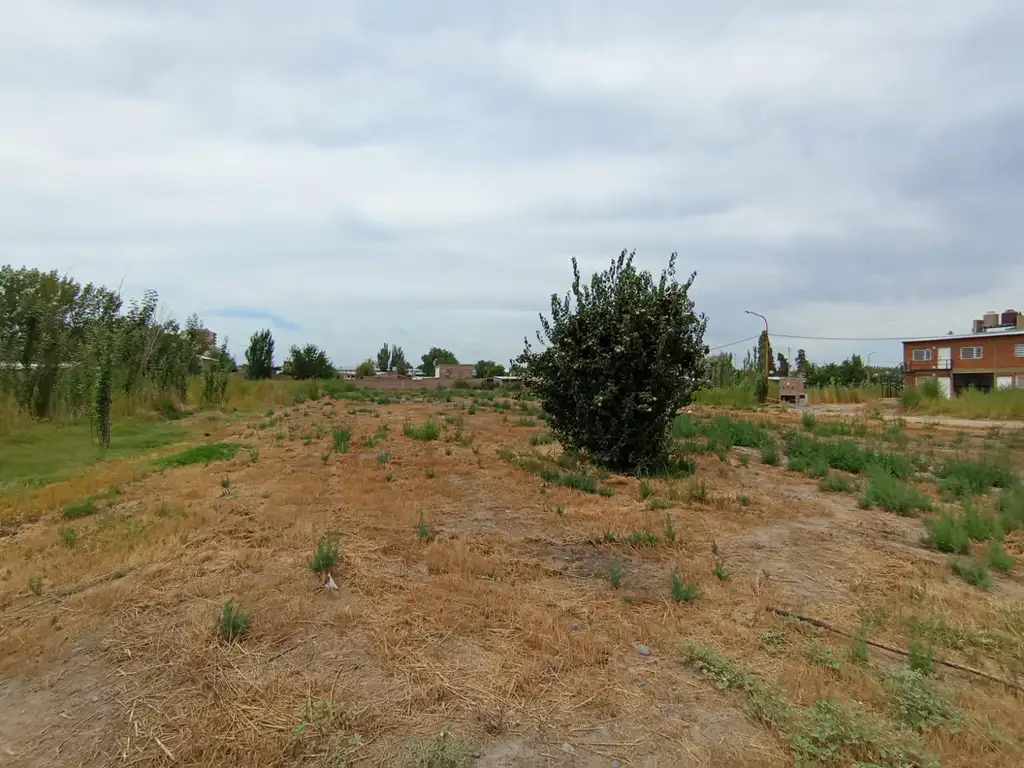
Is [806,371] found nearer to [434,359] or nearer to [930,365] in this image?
[930,365]

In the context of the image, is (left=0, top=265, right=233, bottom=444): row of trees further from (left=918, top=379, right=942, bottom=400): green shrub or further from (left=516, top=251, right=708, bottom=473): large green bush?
(left=918, top=379, right=942, bottom=400): green shrub

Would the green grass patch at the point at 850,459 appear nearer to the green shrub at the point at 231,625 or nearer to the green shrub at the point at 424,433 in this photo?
the green shrub at the point at 424,433

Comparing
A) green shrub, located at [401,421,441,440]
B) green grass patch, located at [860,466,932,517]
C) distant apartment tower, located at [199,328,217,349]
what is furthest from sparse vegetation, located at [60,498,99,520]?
distant apartment tower, located at [199,328,217,349]

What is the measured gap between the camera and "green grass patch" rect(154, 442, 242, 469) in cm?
780

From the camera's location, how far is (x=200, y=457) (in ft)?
26.7

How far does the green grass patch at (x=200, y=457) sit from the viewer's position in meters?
7.80

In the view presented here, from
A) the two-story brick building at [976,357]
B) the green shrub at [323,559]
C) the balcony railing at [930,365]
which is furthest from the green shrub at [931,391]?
the green shrub at [323,559]

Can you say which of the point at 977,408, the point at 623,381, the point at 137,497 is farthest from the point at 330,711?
the point at 977,408

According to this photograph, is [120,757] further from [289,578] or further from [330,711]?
[289,578]

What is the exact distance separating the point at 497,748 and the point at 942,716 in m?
1.83

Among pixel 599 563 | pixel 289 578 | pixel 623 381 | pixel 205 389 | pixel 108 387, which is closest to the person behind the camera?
pixel 289 578

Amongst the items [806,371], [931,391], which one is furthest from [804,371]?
[931,391]

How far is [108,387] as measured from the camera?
9.94 metres

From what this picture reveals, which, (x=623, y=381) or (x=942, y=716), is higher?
(x=623, y=381)
